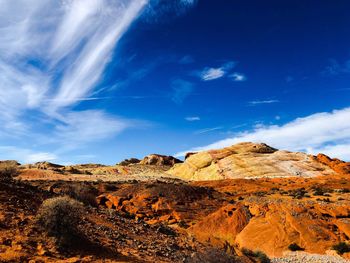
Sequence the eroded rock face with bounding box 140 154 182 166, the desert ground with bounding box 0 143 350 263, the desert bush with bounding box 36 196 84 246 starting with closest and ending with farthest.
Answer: the desert ground with bounding box 0 143 350 263
the desert bush with bounding box 36 196 84 246
the eroded rock face with bounding box 140 154 182 166

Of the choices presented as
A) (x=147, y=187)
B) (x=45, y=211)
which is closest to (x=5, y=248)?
(x=45, y=211)

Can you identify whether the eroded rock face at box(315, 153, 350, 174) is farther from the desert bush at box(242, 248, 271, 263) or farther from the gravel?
the desert bush at box(242, 248, 271, 263)

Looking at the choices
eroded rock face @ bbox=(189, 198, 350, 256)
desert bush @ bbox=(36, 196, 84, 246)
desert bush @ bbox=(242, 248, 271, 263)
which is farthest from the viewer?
eroded rock face @ bbox=(189, 198, 350, 256)

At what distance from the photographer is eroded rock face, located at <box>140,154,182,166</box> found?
113m

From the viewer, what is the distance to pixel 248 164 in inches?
2680

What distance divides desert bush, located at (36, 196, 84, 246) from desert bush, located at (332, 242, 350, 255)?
16853 millimetres

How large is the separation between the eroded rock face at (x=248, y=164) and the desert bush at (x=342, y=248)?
39.5 metres

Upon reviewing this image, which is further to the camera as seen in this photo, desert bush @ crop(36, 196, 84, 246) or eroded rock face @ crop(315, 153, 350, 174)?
eroded rock face @ crop(315, 153, 350, 174)

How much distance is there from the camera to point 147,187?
41844 mm

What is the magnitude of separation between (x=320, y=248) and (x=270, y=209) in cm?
686

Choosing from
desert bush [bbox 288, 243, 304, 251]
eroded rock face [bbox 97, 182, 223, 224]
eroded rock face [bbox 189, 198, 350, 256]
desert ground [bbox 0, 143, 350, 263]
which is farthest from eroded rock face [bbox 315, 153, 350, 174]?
desert bush [bbox 288, 243, 304, 251]

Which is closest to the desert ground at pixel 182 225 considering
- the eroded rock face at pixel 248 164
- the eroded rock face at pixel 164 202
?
the eroded rock face at pixel 164 202

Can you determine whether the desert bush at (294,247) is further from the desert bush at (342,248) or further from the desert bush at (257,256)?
the desert bush at (257,256)

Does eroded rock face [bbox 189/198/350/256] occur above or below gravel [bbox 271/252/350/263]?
above
